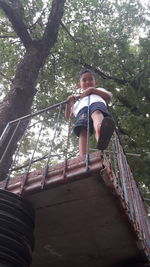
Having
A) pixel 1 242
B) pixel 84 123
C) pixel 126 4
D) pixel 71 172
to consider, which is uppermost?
pixel 126 4

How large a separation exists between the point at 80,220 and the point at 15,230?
774mm

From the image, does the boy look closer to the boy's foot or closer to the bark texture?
the boy's foot

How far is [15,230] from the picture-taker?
2.76 meters

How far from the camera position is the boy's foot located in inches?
122

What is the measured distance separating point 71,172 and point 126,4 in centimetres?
905

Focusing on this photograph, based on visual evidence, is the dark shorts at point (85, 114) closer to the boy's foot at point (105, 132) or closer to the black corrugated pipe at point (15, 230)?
the boy's foot at point (105, 132)

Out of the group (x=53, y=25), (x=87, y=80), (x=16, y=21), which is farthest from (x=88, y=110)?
(x=53, y=25)

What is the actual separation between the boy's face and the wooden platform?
6.88 ft

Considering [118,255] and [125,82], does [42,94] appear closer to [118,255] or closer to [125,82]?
[125,82]

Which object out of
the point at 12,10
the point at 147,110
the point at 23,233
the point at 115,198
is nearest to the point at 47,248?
the point at 23,233

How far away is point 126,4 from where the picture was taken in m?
10.4

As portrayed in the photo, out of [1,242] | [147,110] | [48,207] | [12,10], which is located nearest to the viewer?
[1,242]

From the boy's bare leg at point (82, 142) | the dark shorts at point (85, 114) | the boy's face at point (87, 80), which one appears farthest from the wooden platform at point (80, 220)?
the boy's face at point (87, 80)

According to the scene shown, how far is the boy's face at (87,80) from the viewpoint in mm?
4820
